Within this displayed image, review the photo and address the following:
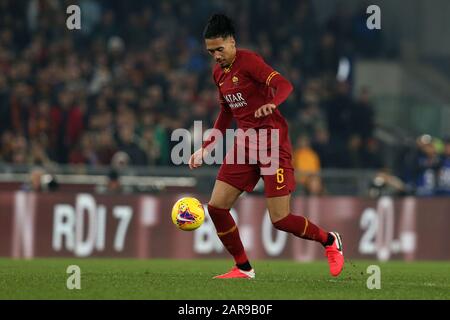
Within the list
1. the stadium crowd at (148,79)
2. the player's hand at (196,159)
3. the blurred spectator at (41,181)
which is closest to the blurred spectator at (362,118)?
the stadium crowd at (148,79)

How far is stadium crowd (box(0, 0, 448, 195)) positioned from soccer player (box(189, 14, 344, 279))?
8040 mm

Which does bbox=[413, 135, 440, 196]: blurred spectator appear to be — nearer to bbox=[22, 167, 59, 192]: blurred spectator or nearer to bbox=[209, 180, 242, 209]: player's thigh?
bbox=[22, 167, 59, 192]: blurred spectator

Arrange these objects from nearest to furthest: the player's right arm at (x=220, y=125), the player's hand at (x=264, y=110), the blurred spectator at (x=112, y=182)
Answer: the player's hand at (x=264, y=110) → the player's right arm at (x=220, y=125) → the blurred spectator at (x=112, y=182)

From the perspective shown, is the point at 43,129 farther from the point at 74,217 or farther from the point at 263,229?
the point at 263,229

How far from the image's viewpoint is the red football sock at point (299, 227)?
34.2 ft

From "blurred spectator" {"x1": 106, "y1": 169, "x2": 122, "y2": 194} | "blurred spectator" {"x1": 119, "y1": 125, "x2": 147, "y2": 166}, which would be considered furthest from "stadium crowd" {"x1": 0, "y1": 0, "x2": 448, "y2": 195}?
"blurred spectator" {"x1": 106, "y1": 169, "x2": 122, "y2": 194}

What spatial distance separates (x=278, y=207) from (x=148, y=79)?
10.7 meters

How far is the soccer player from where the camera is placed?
10.2 m

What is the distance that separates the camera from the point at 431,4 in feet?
72.2

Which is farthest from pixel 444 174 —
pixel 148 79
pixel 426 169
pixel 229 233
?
pixel 229 233

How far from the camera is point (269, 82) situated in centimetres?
1011

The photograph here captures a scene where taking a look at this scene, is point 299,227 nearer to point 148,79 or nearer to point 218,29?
point 218,29

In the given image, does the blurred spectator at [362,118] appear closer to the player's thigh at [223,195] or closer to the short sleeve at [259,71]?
the player's thigh at [223,195]

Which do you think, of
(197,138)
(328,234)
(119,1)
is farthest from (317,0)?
(328,234)
